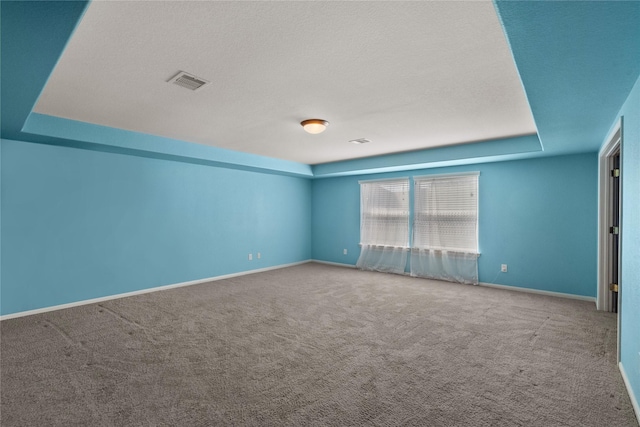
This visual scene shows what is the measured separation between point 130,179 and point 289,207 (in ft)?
10.8

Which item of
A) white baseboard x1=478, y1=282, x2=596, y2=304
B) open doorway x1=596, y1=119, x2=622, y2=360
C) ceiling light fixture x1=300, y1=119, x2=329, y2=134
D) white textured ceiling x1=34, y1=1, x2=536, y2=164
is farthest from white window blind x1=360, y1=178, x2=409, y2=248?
ceiling light fixture x1=300, y1=119, x2=329, y2=134

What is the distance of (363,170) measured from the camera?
6.22 m

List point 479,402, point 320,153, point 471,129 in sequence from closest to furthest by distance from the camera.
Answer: point 479,402 → point 471,129 → point 320,153

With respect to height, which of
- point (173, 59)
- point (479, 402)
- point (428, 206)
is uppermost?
point (173, 59)

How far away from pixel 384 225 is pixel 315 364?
430 centimetres

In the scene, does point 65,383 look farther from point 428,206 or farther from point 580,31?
point 428,206

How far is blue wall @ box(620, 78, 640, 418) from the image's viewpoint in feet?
6.45

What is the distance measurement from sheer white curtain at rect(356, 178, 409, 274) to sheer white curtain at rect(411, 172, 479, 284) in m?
0.26

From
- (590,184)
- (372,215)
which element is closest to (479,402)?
(590,184)

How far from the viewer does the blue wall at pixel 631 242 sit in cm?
197

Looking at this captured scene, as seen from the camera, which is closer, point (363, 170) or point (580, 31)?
point (580, 31)

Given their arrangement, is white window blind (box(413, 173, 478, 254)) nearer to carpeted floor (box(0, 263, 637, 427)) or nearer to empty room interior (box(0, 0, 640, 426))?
empty room interior (box(0, 0, 640, 426))

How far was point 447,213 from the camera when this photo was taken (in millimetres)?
5637

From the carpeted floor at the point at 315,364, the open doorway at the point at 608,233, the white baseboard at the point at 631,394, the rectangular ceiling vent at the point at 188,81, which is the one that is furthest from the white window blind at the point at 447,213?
the rectangular ceiling vent at the point at 188,81
